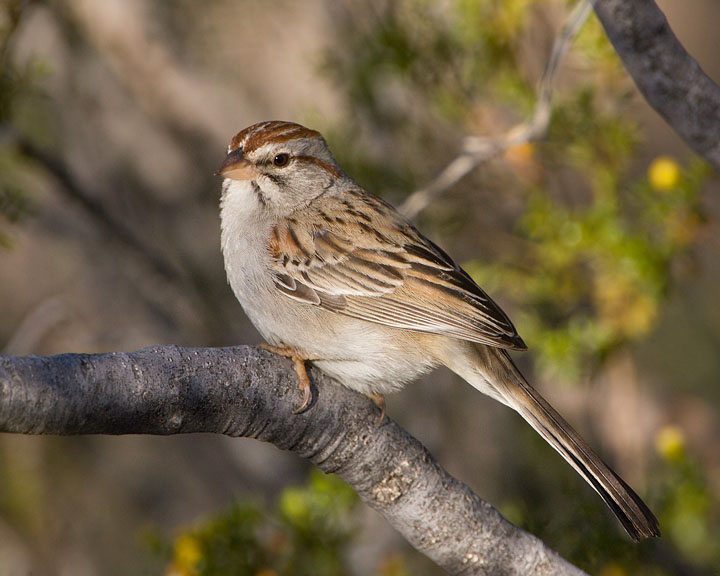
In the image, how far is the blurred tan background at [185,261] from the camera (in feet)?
13.9

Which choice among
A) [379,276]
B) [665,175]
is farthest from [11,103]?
[665,175]

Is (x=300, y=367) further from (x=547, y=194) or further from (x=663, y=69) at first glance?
(x=547, y=194)

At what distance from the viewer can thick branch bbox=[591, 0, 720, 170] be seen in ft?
7.10

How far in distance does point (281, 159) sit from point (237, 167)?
195 millimetres

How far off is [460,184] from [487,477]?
5.40 ft

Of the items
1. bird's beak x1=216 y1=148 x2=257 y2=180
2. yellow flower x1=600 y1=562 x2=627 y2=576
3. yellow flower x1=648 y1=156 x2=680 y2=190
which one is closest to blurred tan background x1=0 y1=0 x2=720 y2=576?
yellow flower x1=648 y1=156 x2=680 y2=190

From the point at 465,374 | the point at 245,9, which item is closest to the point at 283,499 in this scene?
the point at 465,374

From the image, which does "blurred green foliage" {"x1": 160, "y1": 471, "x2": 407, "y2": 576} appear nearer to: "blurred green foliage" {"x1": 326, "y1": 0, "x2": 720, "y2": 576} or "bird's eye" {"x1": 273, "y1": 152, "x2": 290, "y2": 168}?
"blurred green foliage" {"x1": 326, "y1": 0, "x2": 720, "y2": 576}

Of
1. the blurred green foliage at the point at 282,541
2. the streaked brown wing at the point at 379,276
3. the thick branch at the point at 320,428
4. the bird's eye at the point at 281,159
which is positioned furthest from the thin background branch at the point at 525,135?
the blurred green foliage at the point at 282,541

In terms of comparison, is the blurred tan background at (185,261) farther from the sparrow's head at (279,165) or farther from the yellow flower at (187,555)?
the yellow flower at (187,555)

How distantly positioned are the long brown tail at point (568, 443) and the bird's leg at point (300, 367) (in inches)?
24.4

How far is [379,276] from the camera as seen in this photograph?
297cm

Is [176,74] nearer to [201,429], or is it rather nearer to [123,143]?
[123,143]

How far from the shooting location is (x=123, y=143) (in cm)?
482
